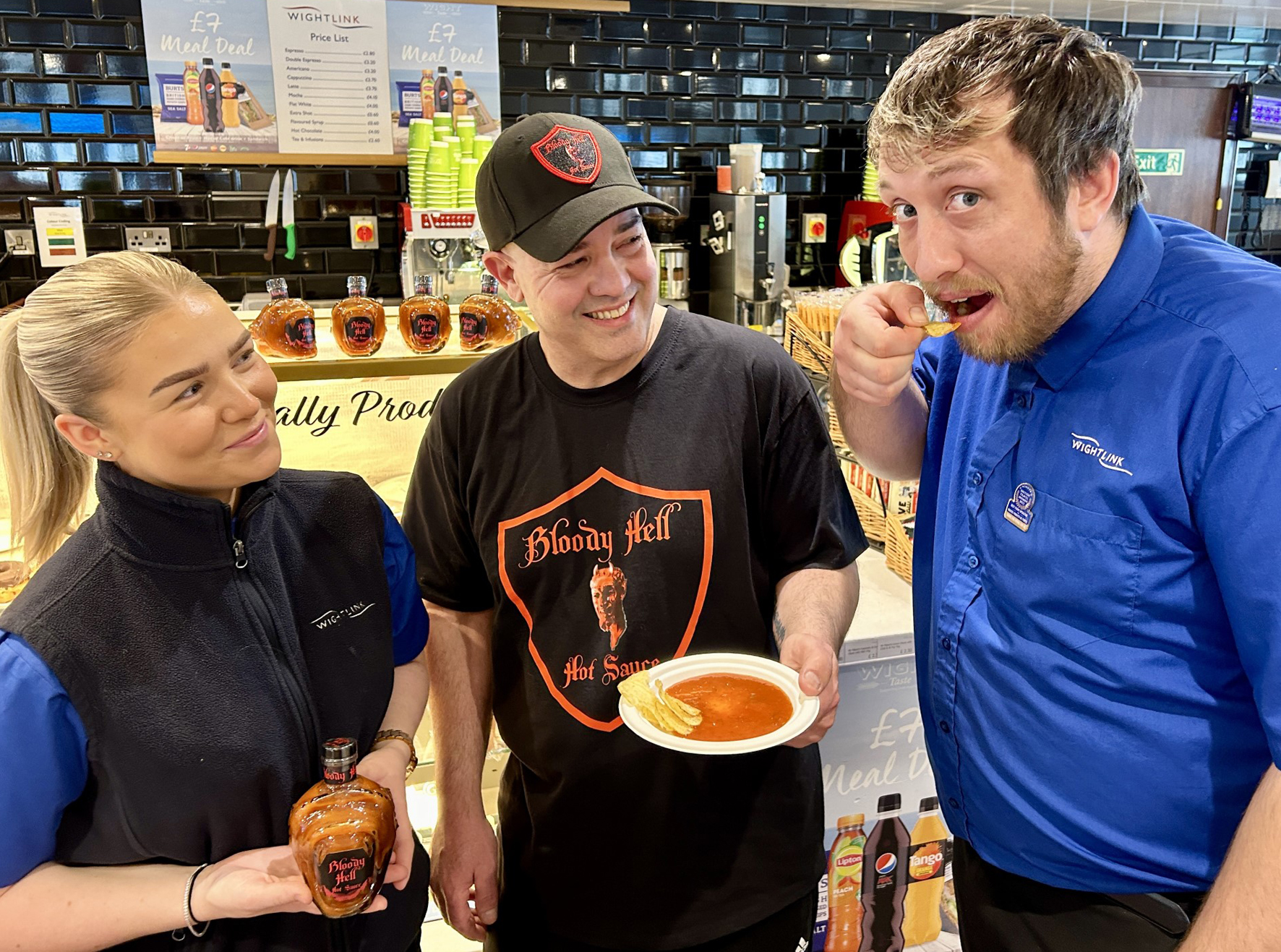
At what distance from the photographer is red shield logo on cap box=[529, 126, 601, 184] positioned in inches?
63.0

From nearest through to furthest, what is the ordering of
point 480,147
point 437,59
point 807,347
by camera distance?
point 807,347 → point 480,147 → point 437,59

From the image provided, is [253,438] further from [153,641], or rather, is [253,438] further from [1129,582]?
[1129,582]

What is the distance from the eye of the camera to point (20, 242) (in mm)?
4957

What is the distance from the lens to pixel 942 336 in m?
1.78

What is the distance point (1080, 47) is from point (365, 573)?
47.3 inches

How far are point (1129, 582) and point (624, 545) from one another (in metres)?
0.74

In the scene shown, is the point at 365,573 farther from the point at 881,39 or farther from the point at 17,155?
the point at 881,39

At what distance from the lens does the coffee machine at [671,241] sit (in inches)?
216

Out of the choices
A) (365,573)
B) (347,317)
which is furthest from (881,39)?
(365,573)

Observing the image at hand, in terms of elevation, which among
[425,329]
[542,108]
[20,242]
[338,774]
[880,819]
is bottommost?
[880,819]

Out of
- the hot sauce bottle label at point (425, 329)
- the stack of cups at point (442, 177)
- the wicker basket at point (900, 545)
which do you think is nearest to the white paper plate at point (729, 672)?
the wicker basket at point (900, 545)

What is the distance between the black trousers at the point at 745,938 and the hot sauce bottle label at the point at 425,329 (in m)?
1.51

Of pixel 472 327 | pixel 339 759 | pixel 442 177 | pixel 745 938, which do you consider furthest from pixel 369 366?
pixel 745 938

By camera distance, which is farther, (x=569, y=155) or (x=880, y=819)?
(x=880, y=819)
